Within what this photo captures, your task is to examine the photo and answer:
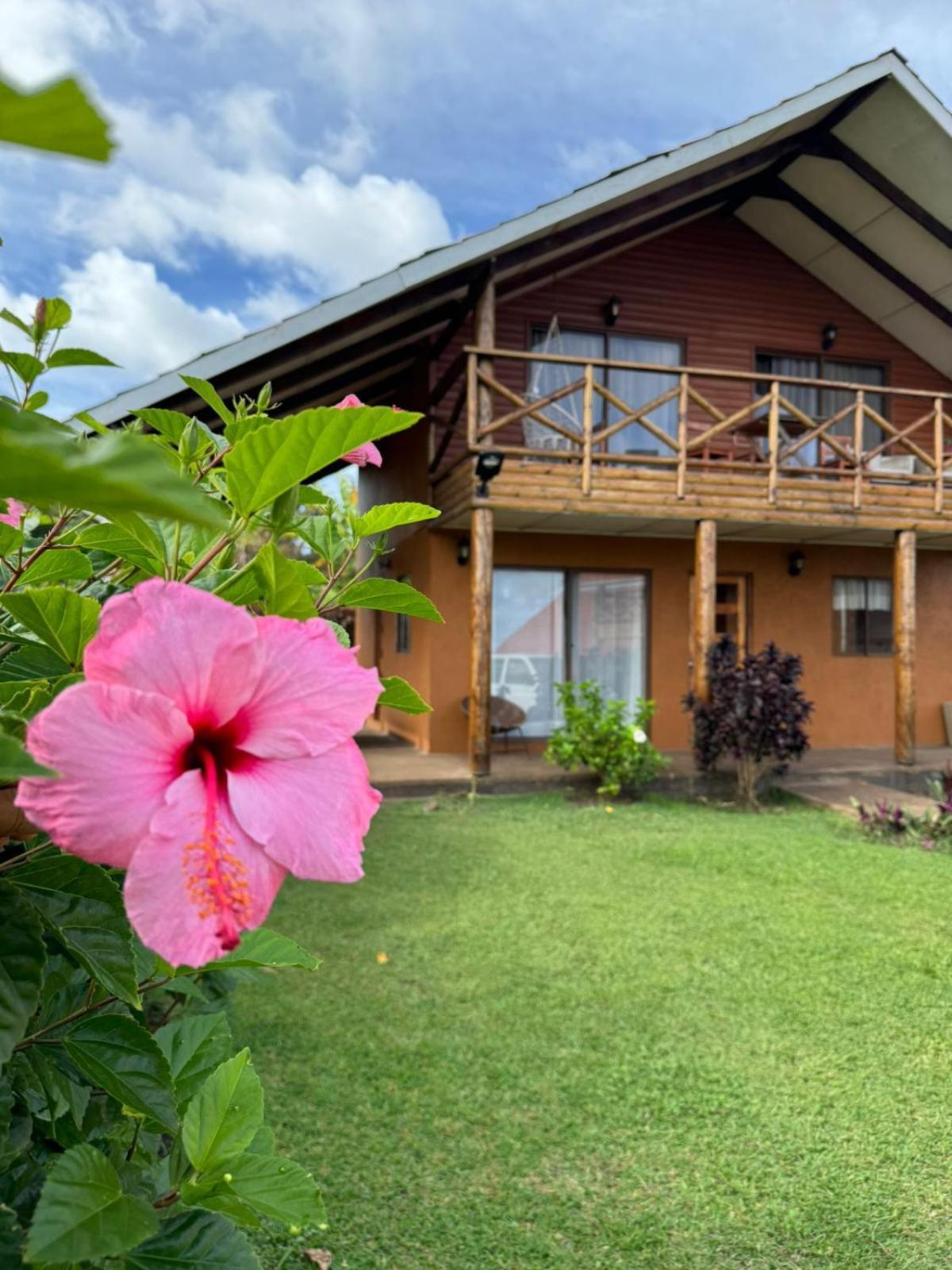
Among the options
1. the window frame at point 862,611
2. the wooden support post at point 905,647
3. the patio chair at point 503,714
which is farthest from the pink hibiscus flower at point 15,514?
the window frame at point 862,611

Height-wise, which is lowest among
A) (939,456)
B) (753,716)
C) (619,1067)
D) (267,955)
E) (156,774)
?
(619,1067)

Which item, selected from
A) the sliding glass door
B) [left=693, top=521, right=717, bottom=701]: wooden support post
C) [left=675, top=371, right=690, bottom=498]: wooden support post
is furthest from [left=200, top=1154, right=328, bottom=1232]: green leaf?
the sliding glass door

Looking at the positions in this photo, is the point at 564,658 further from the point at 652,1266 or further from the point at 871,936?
the point at 652,1266

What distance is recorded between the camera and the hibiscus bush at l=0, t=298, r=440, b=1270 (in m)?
0.34

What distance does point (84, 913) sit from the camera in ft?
1.84

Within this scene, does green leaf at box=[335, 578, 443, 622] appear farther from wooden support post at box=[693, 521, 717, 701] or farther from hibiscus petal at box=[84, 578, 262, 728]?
wooden support post at box=[693, 521, 717, 701]

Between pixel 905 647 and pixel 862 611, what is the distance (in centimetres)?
253

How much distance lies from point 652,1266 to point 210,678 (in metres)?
2.33

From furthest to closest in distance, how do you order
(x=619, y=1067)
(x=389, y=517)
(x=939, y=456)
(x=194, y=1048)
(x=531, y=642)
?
1. (x=531, y=642)
2. (x=939, y=456)
3. (x=619, y=1067)
4. (x=194, y=1048)
5. (x=389, y=517)

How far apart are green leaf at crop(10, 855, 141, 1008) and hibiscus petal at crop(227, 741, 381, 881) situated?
0.23m

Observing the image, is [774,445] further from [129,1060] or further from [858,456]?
[129,1060]

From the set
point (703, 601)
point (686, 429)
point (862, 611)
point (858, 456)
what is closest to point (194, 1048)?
point (703, 601)

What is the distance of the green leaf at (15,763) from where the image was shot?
Answer: 29cm

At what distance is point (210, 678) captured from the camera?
1.23 ft
